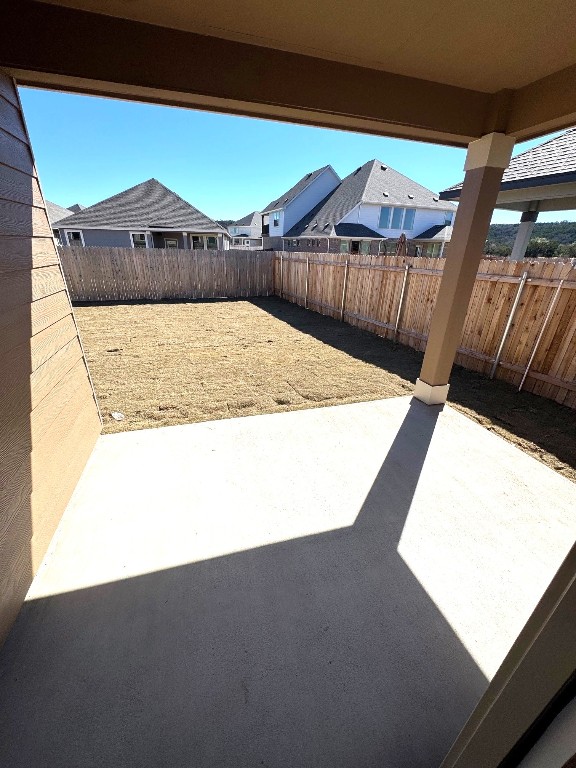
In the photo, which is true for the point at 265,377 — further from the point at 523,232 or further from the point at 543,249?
the point at 543,249

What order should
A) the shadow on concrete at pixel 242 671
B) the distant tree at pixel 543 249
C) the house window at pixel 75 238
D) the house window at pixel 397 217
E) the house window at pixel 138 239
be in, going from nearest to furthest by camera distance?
the shadow on concrete at pixel 242 671
the house window at pixel 75 238
the house window at pixel 138 239
the house window at pixel 397 217
the distant tree at pixel 543 249

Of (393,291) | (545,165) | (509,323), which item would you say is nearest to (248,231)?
(545,165)

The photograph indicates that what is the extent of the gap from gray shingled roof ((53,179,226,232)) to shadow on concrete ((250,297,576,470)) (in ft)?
50.4

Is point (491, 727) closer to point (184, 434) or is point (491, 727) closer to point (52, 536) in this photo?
point (52, 536)

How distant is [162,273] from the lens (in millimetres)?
11508

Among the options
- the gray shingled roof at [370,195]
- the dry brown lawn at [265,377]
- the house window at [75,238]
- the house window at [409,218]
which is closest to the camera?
the dry brown lawn at [265,377]

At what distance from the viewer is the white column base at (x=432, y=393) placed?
4055 millimetres

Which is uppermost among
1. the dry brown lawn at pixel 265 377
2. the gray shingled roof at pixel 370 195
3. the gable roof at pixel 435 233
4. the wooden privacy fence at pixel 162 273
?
the gray shingled roof at pixel 370 195

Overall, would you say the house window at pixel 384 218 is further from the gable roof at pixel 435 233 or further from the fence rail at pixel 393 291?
the fence rail at pixel 393 291

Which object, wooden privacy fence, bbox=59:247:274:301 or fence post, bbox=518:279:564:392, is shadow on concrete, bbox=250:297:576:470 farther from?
wooden privacy fence, bbox=59:247:274:301

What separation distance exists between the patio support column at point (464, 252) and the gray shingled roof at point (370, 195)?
18.8m

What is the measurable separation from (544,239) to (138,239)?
41869mm

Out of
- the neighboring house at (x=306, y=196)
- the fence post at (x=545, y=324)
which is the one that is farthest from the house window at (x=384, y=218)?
the fence post at (x=545, y=324)

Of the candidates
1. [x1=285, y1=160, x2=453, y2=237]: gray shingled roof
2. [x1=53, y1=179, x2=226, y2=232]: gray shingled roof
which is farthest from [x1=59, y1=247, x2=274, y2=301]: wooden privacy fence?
[x1=285, y1=160, x2=453, y2=237]: gray shingled roof
